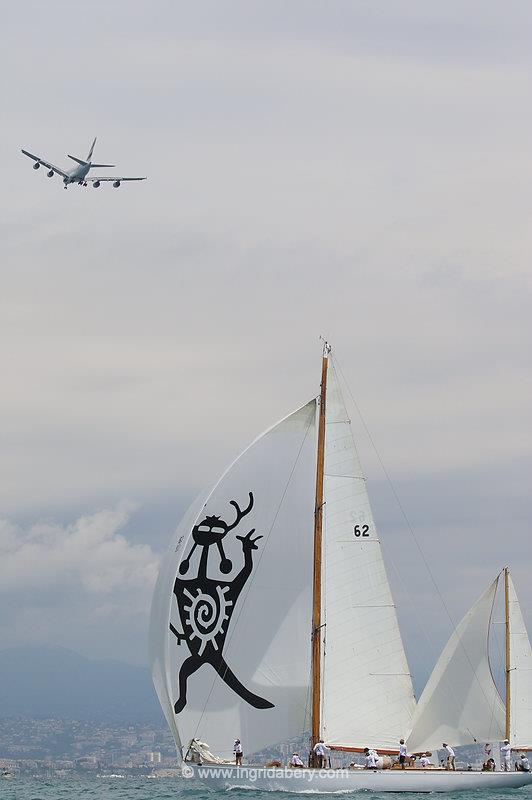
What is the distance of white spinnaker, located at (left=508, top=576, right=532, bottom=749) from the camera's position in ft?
173

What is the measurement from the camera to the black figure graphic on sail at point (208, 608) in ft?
153

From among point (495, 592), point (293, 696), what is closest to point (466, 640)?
point (495, 592)

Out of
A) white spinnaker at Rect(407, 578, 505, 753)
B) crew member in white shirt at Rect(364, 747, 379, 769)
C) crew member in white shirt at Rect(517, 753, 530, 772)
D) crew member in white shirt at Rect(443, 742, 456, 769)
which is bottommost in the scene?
crew member in white shirt at Rect(364, 747, 379, 769)

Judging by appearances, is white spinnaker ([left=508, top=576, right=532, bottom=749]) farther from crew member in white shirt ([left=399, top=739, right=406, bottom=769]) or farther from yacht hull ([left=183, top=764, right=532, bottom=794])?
crew member in white shirt ([left=399, top=739, right=406, bottom=769])

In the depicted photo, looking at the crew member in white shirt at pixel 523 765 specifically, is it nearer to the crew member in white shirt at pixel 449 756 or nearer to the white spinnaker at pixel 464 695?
the white spinnaker at pixel 464 695

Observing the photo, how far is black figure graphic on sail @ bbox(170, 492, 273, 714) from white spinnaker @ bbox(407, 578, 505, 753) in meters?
5.21

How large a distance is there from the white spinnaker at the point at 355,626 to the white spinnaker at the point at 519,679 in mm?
6863

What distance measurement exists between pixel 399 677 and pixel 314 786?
432 centimetres

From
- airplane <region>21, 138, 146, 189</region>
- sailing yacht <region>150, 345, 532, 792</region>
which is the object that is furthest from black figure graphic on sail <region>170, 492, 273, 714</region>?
airplane <region>21, 138, 146, 189</region>

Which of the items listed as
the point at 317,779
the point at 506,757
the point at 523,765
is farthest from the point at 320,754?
the point at 523,765

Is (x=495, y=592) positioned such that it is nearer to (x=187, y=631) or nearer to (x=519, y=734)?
(x=519, y=734)

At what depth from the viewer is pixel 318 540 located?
47375 mm

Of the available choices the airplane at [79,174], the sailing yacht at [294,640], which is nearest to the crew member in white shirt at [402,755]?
the sailing yacht at [294,640]

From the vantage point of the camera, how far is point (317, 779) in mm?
45500
